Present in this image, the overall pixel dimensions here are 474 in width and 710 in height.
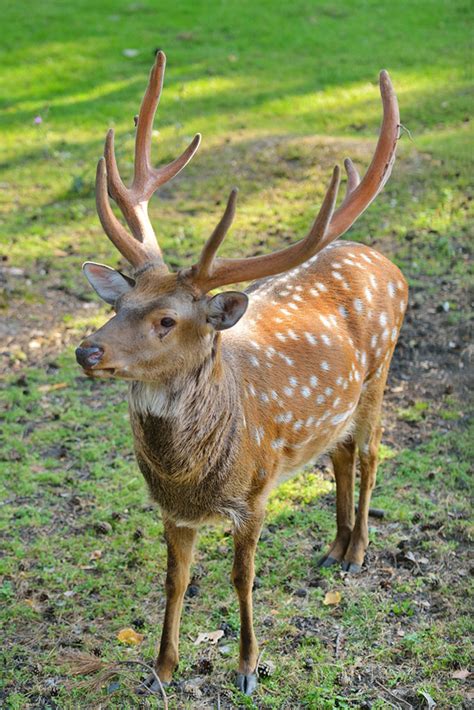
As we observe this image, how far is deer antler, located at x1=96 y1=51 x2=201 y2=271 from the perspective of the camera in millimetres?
3697

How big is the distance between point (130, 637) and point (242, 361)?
4.66 ft

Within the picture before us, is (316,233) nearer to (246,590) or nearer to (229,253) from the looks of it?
(246,590)

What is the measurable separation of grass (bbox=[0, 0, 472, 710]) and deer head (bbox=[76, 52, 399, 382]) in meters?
1.55

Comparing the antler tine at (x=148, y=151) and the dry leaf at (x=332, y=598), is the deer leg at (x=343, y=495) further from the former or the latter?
the antler tine at (x=148, y=151)

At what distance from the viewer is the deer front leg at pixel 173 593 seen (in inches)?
156

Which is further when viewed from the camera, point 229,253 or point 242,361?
point 229,253

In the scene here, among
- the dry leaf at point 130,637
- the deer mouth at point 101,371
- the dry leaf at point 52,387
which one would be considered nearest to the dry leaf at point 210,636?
the dry leaf at point 130,637

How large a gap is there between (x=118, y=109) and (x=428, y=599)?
877 cm

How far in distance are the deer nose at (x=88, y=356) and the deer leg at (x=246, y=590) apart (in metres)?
1.09

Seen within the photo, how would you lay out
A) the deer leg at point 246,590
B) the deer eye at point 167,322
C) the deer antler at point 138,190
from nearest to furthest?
1. the deer eye at point 167,322
2. the deer antler at point 138,190
3. the deer leg at point 246,590

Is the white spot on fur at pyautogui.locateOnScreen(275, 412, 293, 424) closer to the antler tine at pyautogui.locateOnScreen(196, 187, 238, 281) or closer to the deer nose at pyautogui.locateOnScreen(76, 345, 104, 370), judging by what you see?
the antler tine at pyautogui.locateOnScreen(196, 187, 238, 281)

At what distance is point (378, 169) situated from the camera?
3.64 m

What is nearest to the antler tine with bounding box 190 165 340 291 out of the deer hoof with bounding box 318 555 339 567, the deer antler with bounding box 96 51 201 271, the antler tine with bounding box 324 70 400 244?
the antler tine with bounding box 324 70 400 244

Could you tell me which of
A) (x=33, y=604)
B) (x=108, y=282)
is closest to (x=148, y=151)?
(x=108, y=282)
